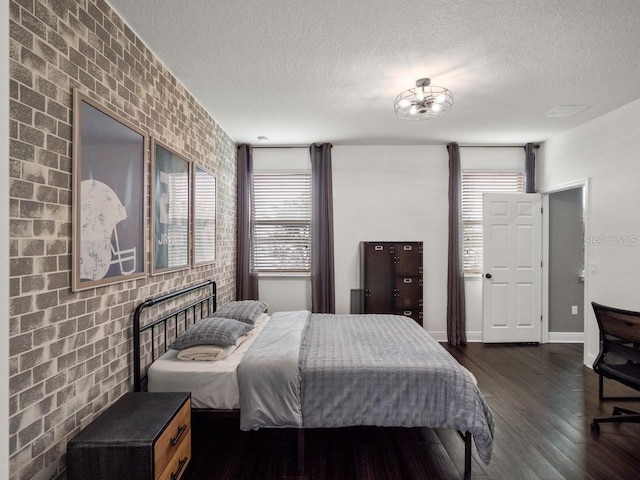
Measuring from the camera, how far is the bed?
199cm

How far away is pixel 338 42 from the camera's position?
221 centimetres

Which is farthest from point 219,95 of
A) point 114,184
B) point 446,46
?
point 446,46

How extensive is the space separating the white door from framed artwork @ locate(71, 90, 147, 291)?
427 centimetres

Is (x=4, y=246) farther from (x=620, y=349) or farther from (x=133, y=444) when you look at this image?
(x=620, y=349)

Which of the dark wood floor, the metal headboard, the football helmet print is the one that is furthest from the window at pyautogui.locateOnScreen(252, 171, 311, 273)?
the football helmet print

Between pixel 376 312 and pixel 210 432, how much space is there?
248 centimetres

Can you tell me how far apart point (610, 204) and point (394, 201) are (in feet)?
7.88

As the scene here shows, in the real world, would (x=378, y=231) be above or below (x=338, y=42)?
below

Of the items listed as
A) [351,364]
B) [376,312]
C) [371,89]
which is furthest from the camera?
[376,312]

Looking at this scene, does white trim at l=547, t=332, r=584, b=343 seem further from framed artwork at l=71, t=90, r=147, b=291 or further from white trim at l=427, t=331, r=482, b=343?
framed artwork at l=71, t=90, r=147, b=291

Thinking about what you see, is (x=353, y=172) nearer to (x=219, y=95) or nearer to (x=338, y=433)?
(x=219, y=95)

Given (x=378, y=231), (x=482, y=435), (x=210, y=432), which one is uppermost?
(x=378, y=231)

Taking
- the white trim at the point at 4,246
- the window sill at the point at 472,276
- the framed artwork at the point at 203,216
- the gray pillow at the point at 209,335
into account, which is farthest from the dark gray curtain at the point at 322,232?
the white trim at the point at 4,246

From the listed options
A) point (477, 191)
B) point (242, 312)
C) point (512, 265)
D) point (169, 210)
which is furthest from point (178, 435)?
point (477, 191)
